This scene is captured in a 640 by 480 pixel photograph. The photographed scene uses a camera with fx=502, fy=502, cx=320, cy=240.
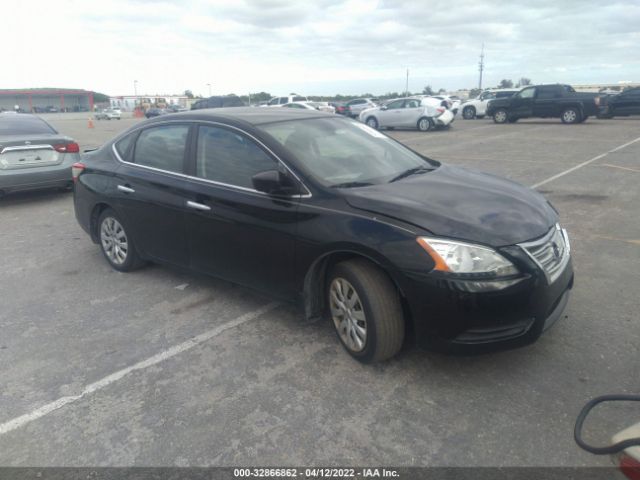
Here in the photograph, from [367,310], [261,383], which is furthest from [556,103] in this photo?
[261,383]

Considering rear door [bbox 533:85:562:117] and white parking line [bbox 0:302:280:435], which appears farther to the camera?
rear door [bbox 533:85:562:117]

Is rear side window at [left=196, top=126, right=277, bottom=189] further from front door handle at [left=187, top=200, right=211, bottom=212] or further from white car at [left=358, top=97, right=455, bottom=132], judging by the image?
white car at [left=358, top=97, right=455, bottom=132]

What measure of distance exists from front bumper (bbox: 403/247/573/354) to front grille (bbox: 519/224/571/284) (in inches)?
2.7

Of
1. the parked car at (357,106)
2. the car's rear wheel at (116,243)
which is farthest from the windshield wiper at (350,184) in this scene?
the parked car at (357,106)

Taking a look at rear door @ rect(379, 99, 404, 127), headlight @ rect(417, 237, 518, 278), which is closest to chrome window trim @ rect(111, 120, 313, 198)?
headlight @ rect(417, 237, 518, 278)

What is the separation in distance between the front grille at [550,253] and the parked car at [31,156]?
25.8 ft

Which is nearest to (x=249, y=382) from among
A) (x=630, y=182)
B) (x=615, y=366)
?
(x=615, y=366)

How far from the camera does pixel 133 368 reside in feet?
11.1

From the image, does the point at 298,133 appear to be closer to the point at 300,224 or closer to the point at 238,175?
the point at 238,175

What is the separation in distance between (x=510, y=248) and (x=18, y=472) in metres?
2.86

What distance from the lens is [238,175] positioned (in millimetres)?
3854

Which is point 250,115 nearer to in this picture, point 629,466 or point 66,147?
point 629,466

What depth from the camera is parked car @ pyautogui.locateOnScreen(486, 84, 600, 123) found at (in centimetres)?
2214

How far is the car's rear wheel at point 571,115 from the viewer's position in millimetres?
22328
